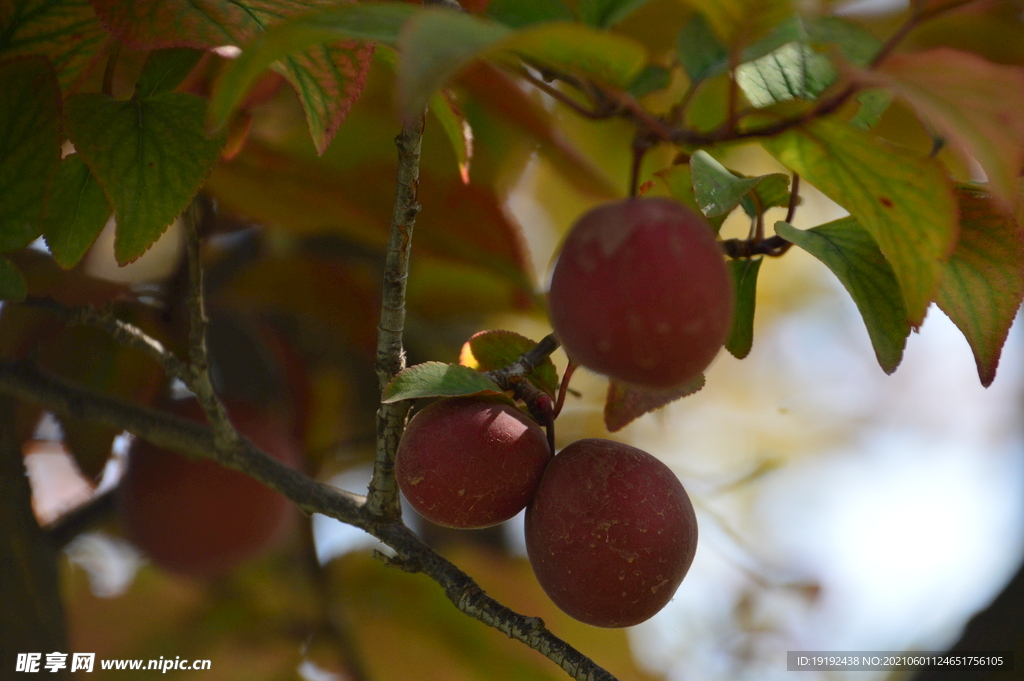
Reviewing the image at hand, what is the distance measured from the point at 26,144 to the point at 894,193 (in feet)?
Result: 1.41

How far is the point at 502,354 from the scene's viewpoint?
1.48ft

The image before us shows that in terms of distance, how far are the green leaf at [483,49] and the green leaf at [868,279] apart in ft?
0.49

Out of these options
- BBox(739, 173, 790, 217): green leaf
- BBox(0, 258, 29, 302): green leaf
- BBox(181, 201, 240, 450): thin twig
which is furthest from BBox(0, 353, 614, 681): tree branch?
BBox(739, 173, 790, 217): green leaf

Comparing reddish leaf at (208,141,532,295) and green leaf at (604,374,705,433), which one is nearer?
green leaf at (604,374,705,433)

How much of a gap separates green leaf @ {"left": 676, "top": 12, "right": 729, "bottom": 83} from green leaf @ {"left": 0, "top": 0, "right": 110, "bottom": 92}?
33 cm

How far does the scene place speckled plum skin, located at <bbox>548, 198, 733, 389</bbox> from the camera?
0.26 m

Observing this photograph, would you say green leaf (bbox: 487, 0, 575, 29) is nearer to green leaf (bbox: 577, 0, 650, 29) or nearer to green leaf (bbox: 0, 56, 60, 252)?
green leaf (bbox: 577, 0, 650, 29)

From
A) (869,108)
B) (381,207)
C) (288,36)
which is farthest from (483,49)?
(381,207)

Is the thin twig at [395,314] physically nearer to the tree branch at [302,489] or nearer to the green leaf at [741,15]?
the tree branch at [302,489]

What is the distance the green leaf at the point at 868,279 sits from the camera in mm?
355

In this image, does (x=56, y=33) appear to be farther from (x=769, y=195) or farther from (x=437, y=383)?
(x=769, y=195)

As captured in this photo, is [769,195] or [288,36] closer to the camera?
[288,36]

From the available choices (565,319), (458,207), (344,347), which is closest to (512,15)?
(565,319)

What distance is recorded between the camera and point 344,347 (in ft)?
2.87
